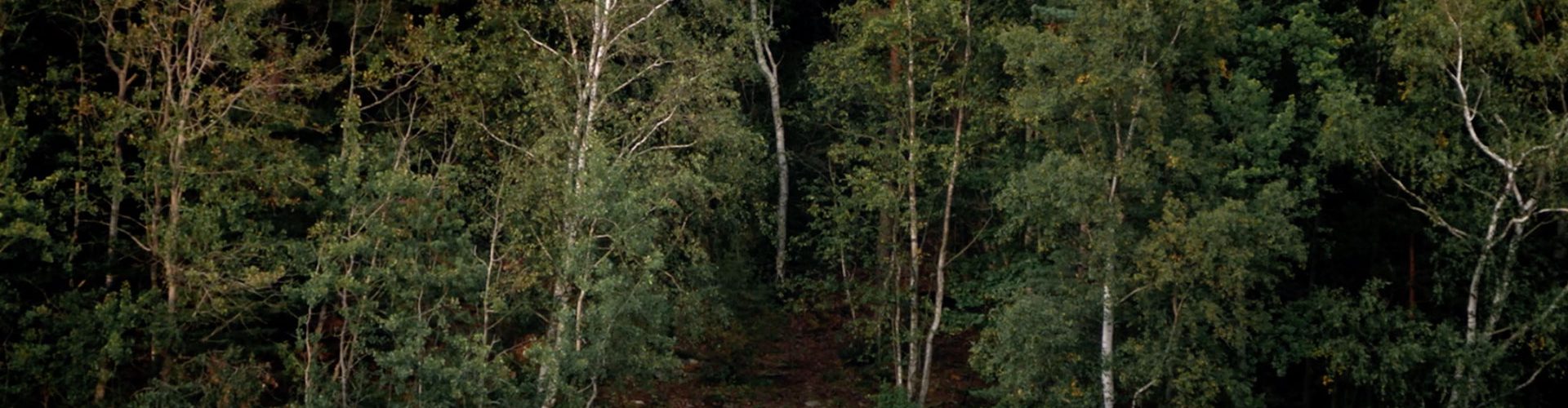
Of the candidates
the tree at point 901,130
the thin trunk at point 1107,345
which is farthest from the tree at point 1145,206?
the tree at point 901,130

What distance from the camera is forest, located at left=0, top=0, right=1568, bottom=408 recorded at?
23.1 meters

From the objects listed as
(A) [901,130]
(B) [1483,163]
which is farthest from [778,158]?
(B) [1483,163]

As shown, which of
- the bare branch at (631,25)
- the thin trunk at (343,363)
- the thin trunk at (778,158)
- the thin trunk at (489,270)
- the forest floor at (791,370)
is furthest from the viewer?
the thin trunk at (778,158)

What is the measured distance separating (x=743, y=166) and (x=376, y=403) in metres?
7.58

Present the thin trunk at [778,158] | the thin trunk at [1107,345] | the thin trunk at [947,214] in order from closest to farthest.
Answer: the thin trunk at [1107,345] < the thin trunk at [947,214] < the thin trunk at [778,158]

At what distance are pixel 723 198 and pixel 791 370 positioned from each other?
17.2 feet

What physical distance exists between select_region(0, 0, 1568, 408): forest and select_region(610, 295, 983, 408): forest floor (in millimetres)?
162

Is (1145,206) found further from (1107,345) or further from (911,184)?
(911,184)

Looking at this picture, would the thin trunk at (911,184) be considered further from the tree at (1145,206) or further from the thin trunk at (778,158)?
the thin trunk at (778,158)

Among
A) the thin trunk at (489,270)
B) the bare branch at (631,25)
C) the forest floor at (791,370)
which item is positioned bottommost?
the forest floor at (791,370)

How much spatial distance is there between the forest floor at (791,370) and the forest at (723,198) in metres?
0.16

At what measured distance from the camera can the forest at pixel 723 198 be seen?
75.9 feet

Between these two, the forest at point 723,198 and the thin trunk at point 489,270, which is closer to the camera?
the forest at point 723,198

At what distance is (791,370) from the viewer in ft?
106
